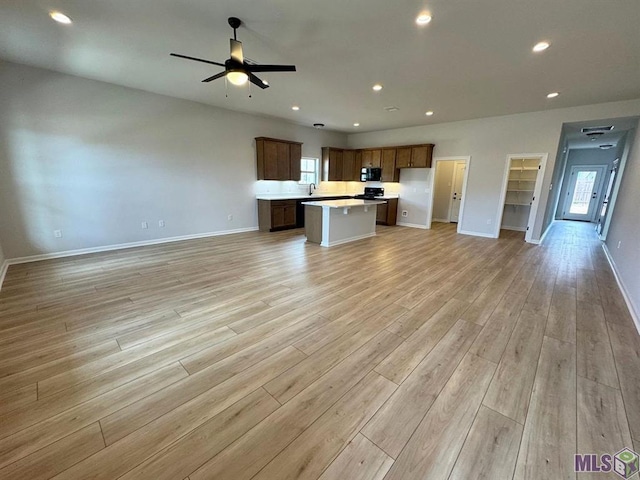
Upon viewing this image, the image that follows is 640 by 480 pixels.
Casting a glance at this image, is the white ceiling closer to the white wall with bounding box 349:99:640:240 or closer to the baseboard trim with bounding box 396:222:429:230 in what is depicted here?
the white wall with bounding box 349:99:640:240

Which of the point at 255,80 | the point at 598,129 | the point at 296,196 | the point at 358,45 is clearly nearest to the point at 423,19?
the point at 358,45

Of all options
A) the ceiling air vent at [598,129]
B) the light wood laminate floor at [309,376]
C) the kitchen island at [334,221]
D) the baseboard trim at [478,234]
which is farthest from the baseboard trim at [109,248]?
the ceiling air vent at [598,129]

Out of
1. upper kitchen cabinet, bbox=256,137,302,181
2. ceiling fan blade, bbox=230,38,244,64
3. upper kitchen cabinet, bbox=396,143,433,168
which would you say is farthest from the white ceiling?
upper kitchen cabinet, bbox=396,143,433,168

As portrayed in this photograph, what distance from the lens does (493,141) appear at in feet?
20.8

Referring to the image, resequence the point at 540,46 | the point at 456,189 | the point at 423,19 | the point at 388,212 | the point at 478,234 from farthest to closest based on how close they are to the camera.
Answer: the point at 456,189 → the point at 388,212 → the point at 478,234 → the point at 540,46 → the point at 423,19

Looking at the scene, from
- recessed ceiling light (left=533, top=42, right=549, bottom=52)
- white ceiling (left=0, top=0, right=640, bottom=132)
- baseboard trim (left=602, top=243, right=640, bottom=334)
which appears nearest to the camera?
white ceiling (left=0, top=0, right=640, bottom=132)

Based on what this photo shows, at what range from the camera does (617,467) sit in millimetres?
1341

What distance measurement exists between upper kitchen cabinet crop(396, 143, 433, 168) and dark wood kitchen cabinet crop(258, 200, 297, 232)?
345 cm

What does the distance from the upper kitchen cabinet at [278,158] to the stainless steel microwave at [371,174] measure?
2.23 metres

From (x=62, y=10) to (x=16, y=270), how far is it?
3538mm

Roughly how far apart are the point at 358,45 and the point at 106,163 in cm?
466

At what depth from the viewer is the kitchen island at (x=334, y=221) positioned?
540 cm

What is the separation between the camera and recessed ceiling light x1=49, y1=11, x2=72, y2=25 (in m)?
2.62

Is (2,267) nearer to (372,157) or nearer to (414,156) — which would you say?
(372,157)
